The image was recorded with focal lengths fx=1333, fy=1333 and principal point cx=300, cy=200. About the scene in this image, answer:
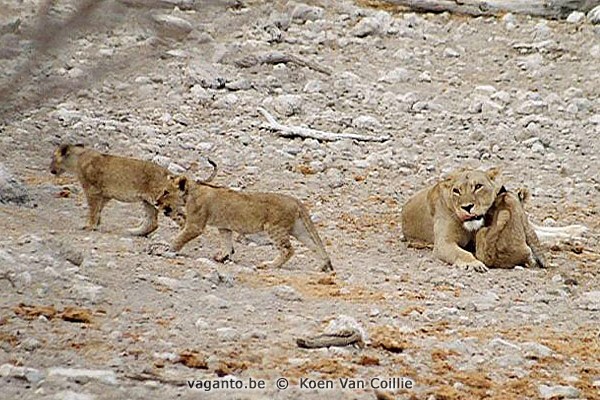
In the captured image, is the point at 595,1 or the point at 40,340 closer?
the point at 40,340

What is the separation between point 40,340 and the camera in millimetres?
5449

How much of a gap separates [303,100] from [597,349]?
7834mm

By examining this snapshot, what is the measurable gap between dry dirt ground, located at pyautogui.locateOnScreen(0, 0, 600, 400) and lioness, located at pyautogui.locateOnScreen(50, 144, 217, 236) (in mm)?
205

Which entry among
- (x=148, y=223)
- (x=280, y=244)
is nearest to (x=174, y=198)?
(x=148, y=223)

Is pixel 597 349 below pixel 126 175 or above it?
below

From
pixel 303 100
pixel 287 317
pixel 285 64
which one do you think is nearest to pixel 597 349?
pixel 287 317

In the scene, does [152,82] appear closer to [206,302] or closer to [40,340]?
[206,302]

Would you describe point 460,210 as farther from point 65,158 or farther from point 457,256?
point 65,158

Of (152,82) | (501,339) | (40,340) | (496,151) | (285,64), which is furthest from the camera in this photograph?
(285,64)

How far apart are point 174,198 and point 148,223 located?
0.32m

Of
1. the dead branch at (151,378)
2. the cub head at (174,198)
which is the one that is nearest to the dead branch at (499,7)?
the cub head at (174,198)

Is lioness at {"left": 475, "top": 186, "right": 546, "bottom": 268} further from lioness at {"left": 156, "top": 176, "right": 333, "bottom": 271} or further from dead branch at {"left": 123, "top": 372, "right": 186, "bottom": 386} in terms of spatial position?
dead branch at {"left": 123, "top": 372, "right": 186, "bottom": 386}

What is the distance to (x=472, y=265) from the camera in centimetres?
874

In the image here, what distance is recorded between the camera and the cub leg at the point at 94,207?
357 inches
